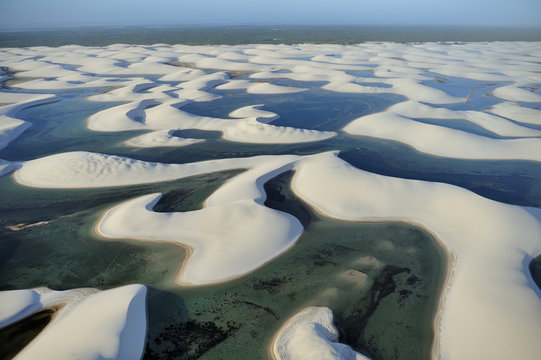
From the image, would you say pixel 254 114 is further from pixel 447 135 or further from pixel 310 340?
pixel 310 340

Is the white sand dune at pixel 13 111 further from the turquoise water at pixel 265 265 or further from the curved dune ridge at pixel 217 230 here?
the curved dune ridge at pixel 217 230

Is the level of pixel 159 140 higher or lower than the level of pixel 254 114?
lower

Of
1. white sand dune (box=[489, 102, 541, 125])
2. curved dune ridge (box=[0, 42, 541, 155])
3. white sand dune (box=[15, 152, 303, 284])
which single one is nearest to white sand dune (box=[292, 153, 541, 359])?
white sand dune (box=[15, 152, 303, 284])

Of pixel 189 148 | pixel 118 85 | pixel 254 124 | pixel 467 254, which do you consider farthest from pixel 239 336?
pixel 118 85

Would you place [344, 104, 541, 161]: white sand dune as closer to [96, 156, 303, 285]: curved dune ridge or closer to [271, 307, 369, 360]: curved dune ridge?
[96, 156, 303, 285]: curved dune ridge

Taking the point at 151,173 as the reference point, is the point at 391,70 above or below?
above

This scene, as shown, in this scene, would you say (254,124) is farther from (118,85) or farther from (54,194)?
(118,85)

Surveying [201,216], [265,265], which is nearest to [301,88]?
[201,216]

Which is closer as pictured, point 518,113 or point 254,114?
point 518,113
